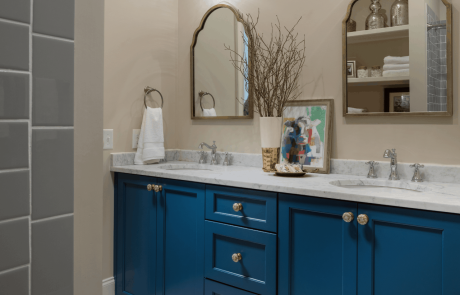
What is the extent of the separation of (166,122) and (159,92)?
25 cm

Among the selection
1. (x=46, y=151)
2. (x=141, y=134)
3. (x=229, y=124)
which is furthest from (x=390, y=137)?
(x=46, y=151)

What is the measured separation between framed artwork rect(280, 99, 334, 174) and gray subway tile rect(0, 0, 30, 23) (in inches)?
67.9

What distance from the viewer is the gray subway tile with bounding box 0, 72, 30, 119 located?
454mm

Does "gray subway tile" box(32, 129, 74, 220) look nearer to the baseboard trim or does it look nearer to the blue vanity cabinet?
the blue vanity cabinet

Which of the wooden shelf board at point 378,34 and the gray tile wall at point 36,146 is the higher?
the wooden shelf board at point 378,34

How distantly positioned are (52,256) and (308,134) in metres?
1.73

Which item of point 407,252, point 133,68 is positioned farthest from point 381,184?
point 133,68

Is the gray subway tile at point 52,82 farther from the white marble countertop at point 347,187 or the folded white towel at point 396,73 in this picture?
the folded white towel at point 396,73

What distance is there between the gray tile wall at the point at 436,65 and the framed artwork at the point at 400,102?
0.31 ft

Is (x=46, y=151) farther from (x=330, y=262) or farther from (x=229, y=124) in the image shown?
(x=229, y=124)

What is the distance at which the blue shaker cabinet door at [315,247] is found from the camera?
1.39 meters

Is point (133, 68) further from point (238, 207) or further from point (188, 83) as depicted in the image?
point (238, 207)

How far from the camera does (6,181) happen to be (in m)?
0.46

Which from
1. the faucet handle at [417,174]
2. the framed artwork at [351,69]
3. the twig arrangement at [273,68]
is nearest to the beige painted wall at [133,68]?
the twig arrangement at [273,68]
